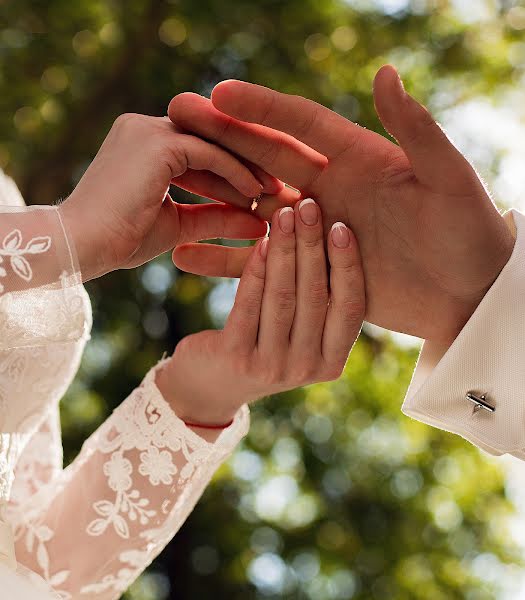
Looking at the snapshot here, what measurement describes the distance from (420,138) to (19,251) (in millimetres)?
498

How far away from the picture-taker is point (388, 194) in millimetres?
1218

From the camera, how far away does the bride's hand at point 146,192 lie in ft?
3.61

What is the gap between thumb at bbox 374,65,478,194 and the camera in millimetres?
1021

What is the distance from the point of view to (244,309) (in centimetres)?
124

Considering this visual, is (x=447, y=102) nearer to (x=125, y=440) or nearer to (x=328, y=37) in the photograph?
(x=328, y=37)

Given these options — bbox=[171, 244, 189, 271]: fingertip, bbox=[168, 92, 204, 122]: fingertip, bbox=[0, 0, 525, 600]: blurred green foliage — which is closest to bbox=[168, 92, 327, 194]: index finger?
bbox=[168, 92, 204, 122]: fingertip

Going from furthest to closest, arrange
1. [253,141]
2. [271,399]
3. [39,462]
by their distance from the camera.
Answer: [271,399] < [39,462] < [253,141]

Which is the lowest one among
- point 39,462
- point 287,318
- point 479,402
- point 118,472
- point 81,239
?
point 39,462

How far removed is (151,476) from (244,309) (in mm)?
330

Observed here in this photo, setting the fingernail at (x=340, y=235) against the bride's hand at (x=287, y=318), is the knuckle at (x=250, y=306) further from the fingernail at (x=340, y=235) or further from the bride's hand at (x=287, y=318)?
the fingernail at (x=340, y=235)

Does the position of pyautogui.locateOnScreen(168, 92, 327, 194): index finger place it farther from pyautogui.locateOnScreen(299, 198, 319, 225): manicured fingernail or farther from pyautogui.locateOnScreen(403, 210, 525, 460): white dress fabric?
pyautogui.locateOnScreen(403, 210, 525, 460): white dress fabric

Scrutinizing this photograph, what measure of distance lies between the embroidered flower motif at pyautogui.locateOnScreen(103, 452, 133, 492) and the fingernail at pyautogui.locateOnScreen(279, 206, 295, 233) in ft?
1.52

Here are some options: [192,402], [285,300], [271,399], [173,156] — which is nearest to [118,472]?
[192,402]

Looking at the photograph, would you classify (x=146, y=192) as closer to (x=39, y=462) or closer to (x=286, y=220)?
(x=286, y=220)
